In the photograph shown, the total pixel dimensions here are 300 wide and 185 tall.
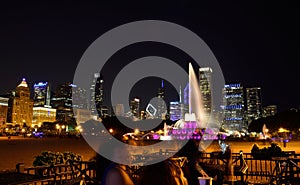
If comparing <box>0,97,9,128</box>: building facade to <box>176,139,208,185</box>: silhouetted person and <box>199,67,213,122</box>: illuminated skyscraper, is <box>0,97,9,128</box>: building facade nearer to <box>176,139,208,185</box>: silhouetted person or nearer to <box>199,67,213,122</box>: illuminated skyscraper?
<box>199,67,213,122</box>: illuminated skyscraper

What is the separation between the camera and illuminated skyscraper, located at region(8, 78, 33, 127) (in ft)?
513

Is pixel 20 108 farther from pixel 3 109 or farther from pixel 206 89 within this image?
pixel 206 89

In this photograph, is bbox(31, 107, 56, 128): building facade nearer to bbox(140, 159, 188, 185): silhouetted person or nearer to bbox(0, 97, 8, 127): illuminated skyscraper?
bbox(0, 97, 8, 127): illuminated skyscraper

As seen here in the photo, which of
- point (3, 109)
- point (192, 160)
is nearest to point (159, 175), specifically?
point (192, 160)

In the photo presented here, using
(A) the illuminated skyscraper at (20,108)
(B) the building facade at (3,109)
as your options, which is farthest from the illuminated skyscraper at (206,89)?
(B) the building facade at (3,109)

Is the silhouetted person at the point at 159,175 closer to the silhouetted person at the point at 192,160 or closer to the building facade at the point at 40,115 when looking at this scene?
the silhouetted person at the point at 192,160

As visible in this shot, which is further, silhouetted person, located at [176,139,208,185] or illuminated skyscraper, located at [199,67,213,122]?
illuminated skyscraper, located at [199,67,213,122]

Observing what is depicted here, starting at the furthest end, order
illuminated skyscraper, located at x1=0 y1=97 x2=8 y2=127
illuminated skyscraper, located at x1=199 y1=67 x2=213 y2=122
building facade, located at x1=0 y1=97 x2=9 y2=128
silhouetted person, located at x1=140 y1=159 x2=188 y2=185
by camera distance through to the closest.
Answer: illuminated skyscraper, located at x1=0 y1=97 x2=8 y2=127, building facade, located at x1=0 y1=97 x2=9 y2=128, illuminated skyscraper, located at x1=199 y1=67 x2=213 y2=122, silhouetted person, located at x1=140 y1=159 x2=188 y2=185

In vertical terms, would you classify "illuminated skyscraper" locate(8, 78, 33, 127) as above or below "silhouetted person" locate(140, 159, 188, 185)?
above

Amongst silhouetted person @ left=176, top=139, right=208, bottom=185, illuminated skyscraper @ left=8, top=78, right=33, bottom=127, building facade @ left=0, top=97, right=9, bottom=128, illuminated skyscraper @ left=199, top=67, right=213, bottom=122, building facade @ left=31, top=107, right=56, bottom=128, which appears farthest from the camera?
building facade @ left=31, top=107, right=56, bottom=128

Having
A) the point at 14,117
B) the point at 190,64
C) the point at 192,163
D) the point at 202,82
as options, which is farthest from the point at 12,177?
the point at 14,117

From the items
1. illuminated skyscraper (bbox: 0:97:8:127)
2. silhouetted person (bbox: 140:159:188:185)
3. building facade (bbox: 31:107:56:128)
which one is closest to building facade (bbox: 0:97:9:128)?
illuminated skyscraper (bbox: 0:97:8:127)

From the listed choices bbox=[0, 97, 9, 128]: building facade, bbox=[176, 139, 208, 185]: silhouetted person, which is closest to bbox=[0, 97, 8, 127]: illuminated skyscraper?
bbox=[0, 97, 9, 128]: building facade

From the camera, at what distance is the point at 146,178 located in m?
3.20
